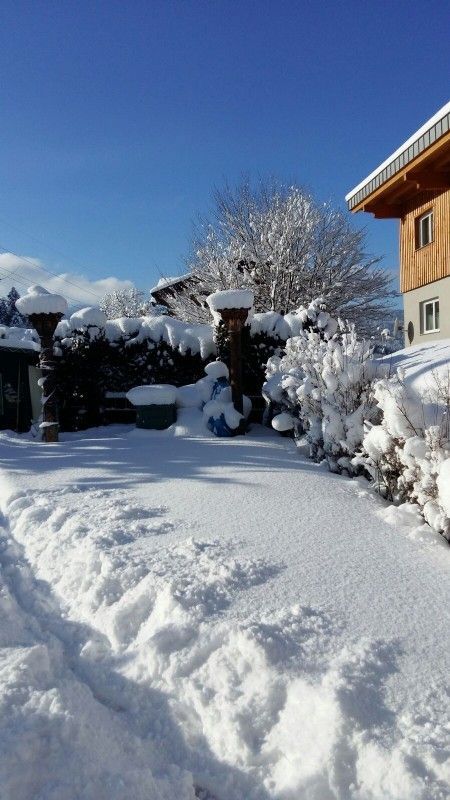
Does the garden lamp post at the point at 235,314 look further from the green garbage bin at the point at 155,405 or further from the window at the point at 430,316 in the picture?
the window at the point at 430,316

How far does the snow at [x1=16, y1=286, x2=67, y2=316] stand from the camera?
360 inches

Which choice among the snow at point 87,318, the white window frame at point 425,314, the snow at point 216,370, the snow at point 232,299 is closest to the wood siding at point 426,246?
the white window frame at point 425,314

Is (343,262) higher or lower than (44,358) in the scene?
higher

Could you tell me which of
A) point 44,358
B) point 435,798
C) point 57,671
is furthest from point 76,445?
point 435,798

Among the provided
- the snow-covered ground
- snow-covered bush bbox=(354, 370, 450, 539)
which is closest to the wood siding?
snow-covered bush bbox=(354, 370, 450, 539)

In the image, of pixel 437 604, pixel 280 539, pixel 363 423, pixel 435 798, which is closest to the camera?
pixel 435 798

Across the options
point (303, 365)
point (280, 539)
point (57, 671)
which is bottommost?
point (57, 671)

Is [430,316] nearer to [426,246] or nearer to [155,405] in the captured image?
[426,246]

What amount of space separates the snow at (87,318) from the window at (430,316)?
8165 mm

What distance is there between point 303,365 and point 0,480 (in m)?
3.97

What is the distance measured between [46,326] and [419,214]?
10.1 m

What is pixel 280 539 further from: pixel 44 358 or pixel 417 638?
pixel 44 358

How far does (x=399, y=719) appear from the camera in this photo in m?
2.12

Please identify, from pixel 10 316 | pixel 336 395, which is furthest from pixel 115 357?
pixel 10 316
